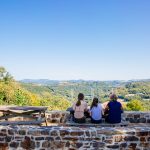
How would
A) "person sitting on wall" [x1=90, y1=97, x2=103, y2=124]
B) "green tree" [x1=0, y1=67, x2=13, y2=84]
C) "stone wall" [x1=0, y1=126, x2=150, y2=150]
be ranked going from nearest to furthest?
"stone wall" [x1=0, y1=126, x2=150, y2=150]
"person sitting on wall" [x1=90, y1=97, x2=103, y2=124]
"green tree" [x1=0, y1=67, x2=13, y2=84]

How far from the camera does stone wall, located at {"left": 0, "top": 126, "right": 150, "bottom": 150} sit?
7266 mm

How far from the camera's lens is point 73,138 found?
731 centimetres

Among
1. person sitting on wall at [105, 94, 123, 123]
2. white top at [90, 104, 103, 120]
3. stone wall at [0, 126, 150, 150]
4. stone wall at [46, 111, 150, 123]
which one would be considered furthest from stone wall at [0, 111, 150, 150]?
stone wall at [46, 111, 150, 123]

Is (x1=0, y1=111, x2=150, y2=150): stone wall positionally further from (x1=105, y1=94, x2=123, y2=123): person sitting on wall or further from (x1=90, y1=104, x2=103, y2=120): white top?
(x1=90, y1=104, x2=103, y2=120): white top

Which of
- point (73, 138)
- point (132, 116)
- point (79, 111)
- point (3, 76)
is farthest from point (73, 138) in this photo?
point (3, 76)

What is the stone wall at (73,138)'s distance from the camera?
23.8 ft

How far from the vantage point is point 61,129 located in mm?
7367

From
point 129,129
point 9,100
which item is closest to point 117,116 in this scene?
point 129,129

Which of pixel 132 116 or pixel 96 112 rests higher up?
pixel 96 112

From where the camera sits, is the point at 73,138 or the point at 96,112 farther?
the point at 96,112

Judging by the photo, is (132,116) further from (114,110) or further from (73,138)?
(73,138)

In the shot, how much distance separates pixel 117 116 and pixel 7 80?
17716 mm

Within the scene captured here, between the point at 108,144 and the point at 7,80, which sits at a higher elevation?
the point at 7,80

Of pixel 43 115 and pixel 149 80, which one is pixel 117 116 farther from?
pixel 149 80
